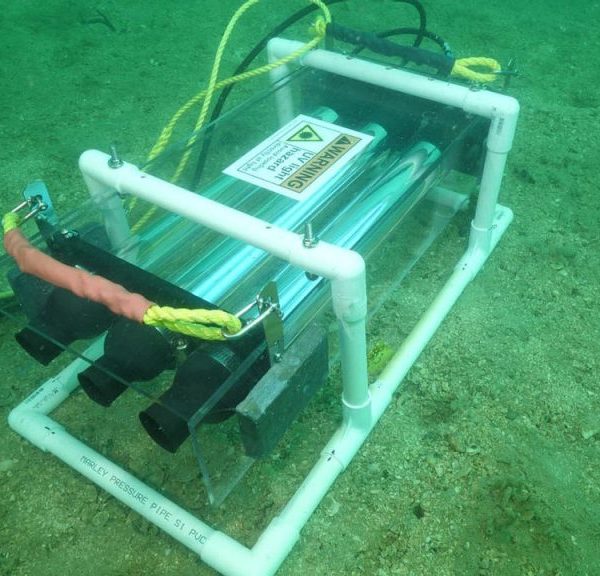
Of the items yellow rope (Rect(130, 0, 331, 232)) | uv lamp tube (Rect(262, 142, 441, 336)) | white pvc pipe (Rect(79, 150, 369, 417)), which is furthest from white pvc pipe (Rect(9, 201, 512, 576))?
yellow rope (Rect(130, 0, 331, 232))

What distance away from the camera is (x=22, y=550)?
32.5 inches

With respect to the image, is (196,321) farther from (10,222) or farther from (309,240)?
(10,222)

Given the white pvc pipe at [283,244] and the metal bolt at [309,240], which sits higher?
the metal bolt at [309,240]

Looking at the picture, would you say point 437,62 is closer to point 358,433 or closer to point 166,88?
point 358,433

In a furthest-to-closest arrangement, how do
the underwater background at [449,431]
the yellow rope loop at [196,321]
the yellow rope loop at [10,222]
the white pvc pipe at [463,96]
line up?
the white pvc pipe at [463,96]
the underwater background at [449,431]
the yellow rope loop at [10,222]
the yellow rope loop at [196,321]

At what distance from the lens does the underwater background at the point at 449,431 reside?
2.66 ft

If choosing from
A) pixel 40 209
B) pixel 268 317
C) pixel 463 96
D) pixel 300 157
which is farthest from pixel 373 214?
pixel 40 209

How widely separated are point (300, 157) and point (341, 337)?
0.32 m

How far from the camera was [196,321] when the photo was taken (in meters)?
0.59

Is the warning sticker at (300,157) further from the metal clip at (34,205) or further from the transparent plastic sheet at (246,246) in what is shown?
the metal clip at (34,205)

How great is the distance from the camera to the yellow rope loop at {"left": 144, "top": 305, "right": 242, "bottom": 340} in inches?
22.9

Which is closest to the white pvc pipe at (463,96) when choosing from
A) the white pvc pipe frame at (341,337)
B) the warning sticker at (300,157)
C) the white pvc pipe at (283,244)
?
the white pvc pipe frame at (341,337)

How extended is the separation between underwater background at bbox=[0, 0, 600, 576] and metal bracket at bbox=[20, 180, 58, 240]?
1.20ft

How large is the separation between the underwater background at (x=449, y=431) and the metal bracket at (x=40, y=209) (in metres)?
0.37
